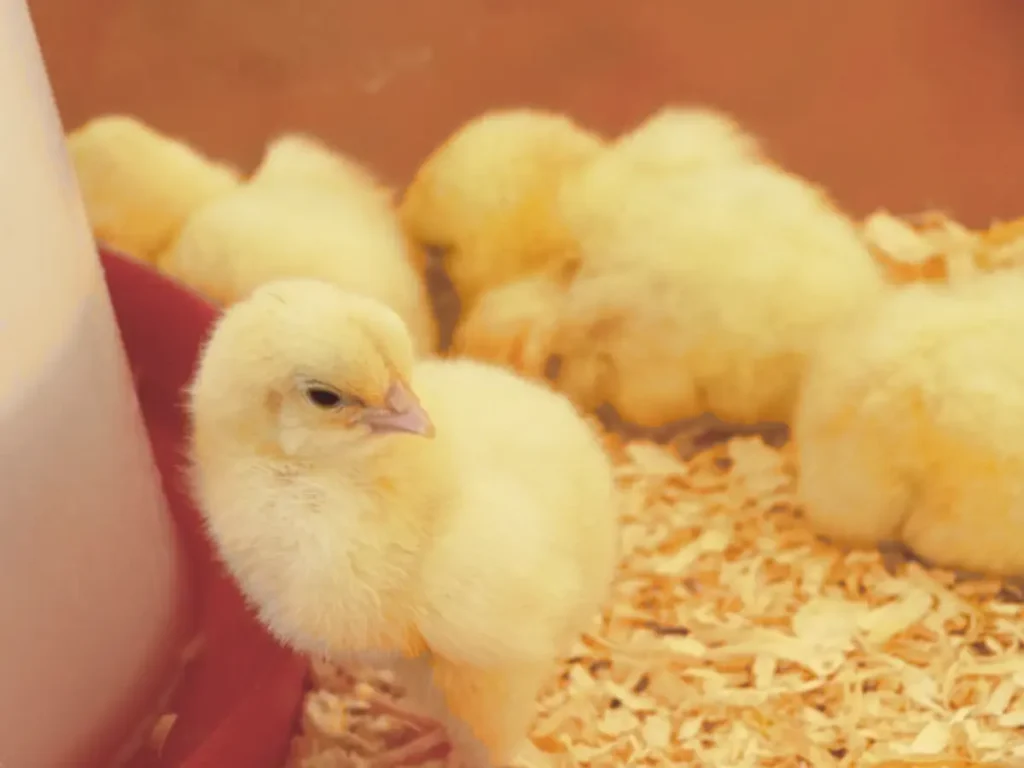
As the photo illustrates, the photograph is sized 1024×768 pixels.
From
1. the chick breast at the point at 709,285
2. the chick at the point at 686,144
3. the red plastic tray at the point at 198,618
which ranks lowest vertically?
the red plastic tray at the point at 198,618

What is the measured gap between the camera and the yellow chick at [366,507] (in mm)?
728

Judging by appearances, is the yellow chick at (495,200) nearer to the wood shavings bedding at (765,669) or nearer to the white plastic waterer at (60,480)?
the wood shavings bedding at (765,669)

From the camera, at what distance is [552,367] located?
1301 millimetres

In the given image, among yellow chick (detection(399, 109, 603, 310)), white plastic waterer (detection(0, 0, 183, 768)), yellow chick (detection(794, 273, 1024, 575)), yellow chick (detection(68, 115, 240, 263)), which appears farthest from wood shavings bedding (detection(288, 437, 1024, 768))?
yellow chick (detection(68, 115, 240, 263))

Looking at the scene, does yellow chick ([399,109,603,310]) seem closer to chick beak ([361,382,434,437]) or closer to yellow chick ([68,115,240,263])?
yellow chick ([68,115,240,263])

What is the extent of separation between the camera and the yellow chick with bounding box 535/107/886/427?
1146 mm

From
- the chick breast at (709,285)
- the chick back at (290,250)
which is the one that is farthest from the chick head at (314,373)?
the chick breast at (709,285)

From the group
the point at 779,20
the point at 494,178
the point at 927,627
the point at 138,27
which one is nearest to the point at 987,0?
the point at 779,20

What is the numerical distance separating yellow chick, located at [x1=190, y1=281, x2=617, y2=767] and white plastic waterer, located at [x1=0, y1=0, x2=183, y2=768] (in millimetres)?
73

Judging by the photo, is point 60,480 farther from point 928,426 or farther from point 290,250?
point 928,426

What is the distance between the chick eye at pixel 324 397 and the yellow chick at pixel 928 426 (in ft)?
1.72

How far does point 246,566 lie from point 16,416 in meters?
0.18

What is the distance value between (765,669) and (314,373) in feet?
1.73

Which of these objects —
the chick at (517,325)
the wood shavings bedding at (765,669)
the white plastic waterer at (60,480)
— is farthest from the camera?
the chick at (517,325)
